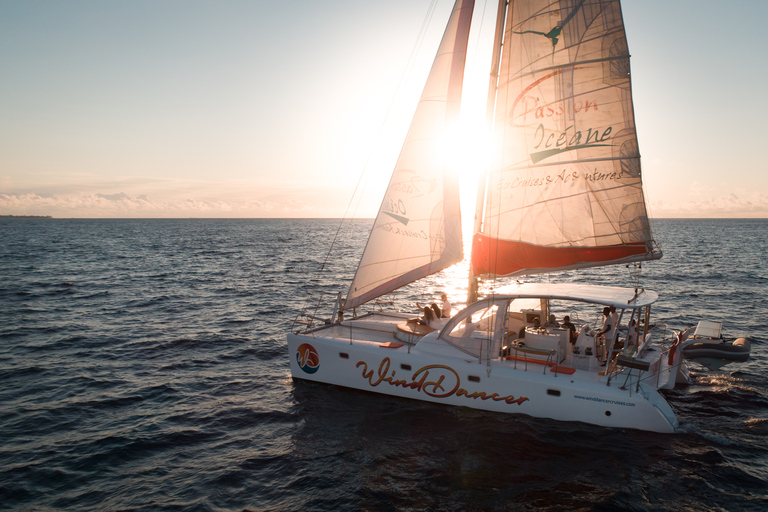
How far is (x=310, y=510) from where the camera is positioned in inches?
346

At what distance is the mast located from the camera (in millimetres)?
13109

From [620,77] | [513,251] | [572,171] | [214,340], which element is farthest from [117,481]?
[620,77]

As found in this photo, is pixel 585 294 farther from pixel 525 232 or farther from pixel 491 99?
pixel 491 99

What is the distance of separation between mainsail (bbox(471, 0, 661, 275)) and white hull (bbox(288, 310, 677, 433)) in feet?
10.0

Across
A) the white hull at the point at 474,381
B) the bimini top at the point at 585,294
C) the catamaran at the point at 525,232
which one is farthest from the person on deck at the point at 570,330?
the white hull at the point at 474,381

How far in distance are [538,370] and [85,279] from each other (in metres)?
35.4

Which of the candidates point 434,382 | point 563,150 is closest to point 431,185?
point 563,150

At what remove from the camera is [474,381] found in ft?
39.6

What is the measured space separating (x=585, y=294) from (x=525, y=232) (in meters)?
2.48

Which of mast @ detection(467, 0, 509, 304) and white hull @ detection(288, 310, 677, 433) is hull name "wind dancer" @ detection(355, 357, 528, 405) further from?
mast @ detection(467, 0, 509, 304)

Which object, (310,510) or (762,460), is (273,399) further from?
(762,460)

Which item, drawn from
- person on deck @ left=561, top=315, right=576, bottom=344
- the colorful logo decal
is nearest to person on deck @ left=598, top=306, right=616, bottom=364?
person on deck @ left=561, top=315, right=576, bottom=344

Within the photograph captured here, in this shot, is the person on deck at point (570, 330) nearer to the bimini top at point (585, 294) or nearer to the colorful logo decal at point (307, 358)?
the bimini top at point (585, 294)

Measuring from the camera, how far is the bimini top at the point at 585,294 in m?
11.3
